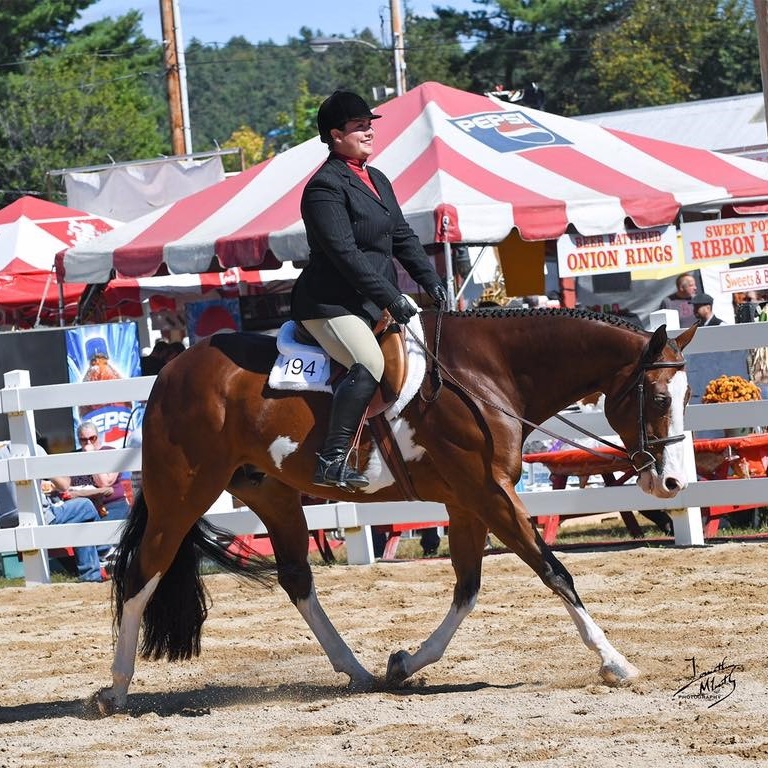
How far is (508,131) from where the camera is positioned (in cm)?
1318

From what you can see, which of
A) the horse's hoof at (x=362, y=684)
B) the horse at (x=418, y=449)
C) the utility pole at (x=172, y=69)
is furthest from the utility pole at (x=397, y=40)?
the horse's hoof at (x=362, y=684)

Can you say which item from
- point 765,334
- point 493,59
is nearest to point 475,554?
point 765,334

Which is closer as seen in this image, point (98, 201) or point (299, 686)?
point (299, 686)

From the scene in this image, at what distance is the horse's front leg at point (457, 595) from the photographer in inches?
242

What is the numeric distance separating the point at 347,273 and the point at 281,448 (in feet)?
3.12

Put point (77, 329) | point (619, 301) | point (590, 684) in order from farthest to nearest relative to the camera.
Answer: point (619, 301), point (77, 329), point (590, 684)

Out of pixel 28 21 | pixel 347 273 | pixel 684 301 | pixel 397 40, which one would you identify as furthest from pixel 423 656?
pixel 28 21

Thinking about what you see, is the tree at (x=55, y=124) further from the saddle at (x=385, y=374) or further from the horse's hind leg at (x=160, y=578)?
the saddle at (x=385, y=374)

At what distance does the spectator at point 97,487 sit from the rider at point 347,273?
5.67 metres

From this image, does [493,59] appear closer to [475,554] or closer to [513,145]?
[513,145]

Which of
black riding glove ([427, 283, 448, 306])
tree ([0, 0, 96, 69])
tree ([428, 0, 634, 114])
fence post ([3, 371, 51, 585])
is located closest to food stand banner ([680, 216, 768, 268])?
fence post ([3, 371, 51, 585])

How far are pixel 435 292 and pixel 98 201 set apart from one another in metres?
16.7

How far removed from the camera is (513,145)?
42.2ft

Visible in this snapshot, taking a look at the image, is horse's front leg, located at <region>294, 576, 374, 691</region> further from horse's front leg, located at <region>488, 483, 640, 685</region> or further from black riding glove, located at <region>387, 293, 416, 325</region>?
black riding glove, located at <region>387, 293, 416, 325</region>
